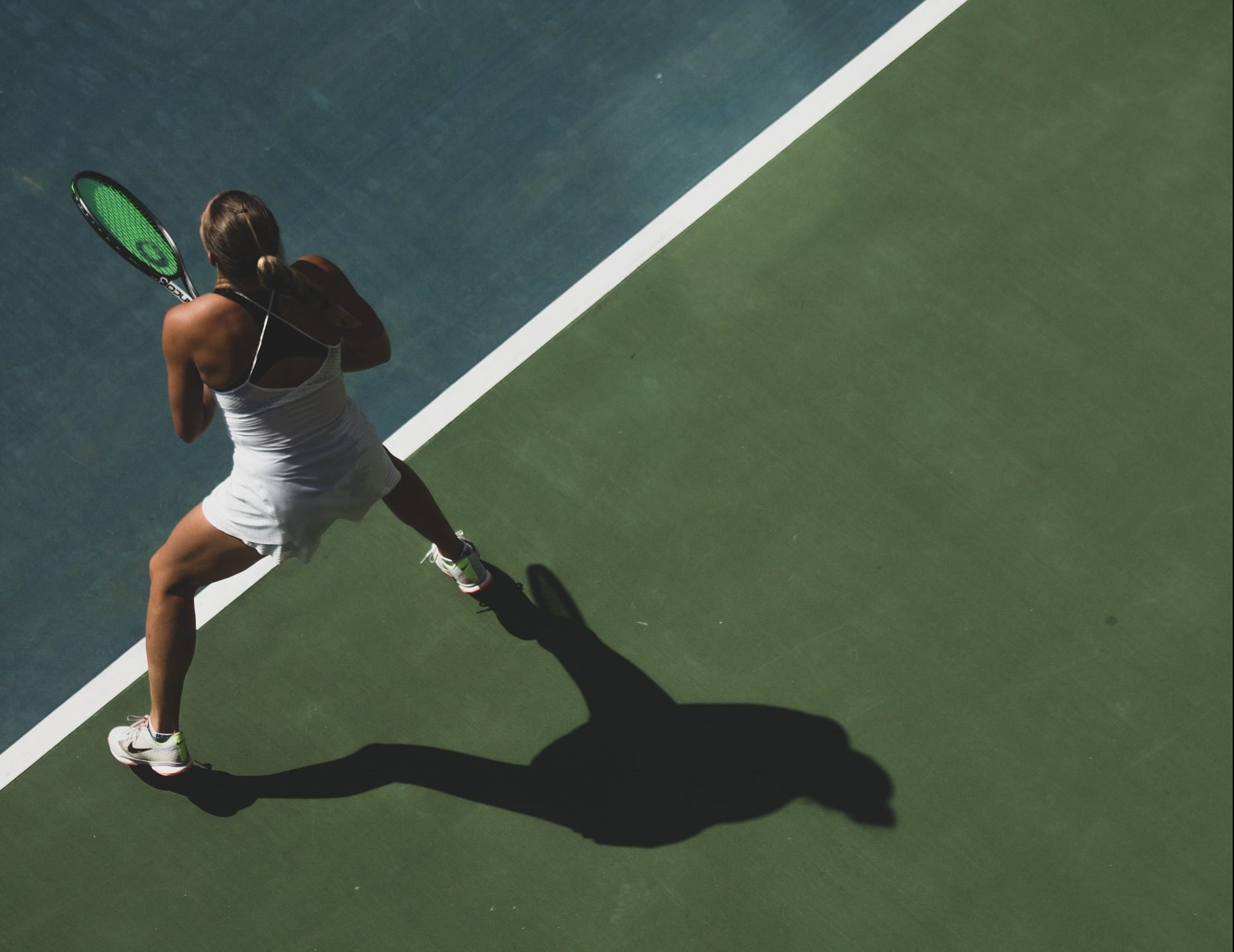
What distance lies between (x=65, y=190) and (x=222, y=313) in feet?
6.38

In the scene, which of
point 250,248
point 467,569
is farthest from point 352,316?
point 467,569

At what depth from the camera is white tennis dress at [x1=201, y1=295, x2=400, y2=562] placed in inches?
102

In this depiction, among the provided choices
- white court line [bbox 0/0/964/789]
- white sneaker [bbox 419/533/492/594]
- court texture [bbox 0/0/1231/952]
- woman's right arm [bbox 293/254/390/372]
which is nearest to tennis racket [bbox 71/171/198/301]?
woman's right arm [bbox 293/254/390/372]

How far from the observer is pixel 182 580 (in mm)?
2969

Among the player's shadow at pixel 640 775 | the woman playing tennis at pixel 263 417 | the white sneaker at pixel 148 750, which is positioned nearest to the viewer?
the woman playing tennis at pixel 263 417

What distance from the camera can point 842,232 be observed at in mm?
3768

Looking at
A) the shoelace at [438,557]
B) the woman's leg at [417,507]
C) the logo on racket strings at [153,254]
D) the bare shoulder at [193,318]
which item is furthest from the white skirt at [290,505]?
the logo on racket strings at [153,254]

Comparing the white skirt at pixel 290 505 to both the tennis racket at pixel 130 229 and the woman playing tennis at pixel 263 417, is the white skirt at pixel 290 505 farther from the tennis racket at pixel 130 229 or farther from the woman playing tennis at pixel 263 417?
the tennis racket at pixel 130 229

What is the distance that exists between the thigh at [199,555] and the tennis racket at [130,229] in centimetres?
A: 63

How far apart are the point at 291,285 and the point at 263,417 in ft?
1.23

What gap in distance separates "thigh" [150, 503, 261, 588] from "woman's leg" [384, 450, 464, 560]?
1.36 ft

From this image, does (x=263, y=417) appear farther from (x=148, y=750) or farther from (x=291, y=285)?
(x=148, y=750)

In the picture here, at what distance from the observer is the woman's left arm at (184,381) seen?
2512 millimetres

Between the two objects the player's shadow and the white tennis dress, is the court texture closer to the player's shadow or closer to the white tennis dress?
the player's shadow
